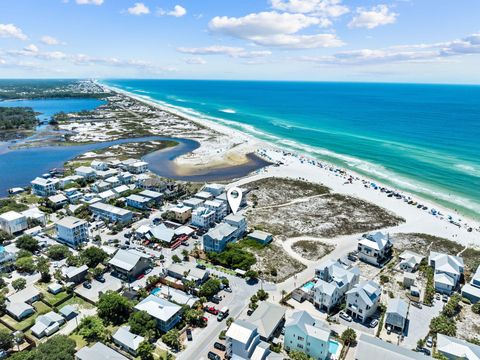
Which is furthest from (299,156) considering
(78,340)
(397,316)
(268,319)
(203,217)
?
(78,340)

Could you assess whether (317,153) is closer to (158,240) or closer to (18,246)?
(158,240)

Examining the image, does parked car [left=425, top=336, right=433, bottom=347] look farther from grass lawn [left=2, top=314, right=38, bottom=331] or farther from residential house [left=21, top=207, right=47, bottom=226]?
residential house [left=21, top=207, right=47, bottom=226]

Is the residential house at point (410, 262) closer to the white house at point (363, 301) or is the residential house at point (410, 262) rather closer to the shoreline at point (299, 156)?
the white house at point (363, 301)

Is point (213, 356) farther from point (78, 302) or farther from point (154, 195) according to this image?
point (154, 195)

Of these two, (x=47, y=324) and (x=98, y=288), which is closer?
(x=47, y=324)

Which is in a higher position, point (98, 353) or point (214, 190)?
point (214, 190)

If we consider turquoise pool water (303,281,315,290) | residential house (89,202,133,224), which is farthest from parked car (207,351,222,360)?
residential house (89,202,133,224)
